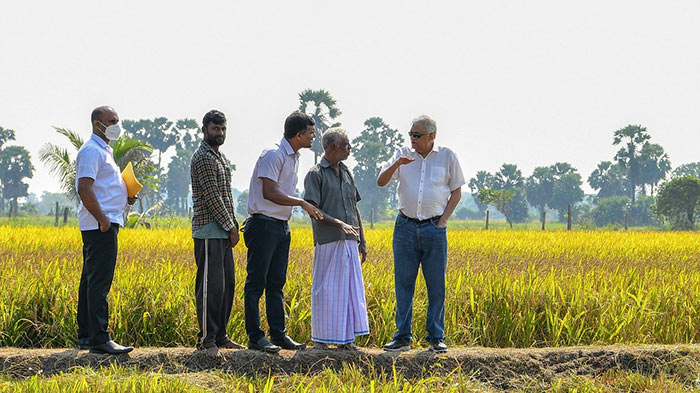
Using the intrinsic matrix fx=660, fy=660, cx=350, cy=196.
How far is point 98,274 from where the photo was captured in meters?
4.16

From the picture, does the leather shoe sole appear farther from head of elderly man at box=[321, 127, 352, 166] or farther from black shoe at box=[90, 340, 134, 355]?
head of elderly man at box=[321, 127, 352, 166]

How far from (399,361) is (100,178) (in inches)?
88.7

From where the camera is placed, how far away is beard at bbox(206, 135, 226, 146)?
414 centimetres

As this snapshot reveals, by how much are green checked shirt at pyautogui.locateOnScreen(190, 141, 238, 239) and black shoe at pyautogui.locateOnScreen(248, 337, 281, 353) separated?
748mm

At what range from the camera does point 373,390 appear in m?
3.44

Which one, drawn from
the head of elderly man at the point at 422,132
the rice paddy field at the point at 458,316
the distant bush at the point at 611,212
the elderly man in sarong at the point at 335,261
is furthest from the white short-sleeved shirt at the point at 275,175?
the distant bush at the point at 611,212

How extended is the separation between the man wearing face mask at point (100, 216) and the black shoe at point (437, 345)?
2.01m

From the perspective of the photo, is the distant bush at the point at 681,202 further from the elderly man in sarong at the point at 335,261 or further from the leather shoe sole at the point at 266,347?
the leather shoe sole at the point at 266,347

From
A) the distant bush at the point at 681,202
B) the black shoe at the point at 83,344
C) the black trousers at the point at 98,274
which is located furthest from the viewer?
the distant bush at the point at 681,202

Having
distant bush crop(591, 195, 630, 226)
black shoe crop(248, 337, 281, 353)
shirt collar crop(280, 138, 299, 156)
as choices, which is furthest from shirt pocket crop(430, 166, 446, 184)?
distant bush crop(591, 195, 630, 226)

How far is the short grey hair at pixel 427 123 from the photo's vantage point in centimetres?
436

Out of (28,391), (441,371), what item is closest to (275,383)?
(441,371)

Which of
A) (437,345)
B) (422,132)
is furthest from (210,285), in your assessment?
(422,132)

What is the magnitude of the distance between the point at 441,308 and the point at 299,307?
122 centimetres
